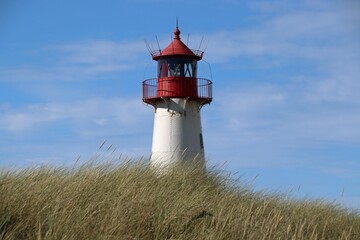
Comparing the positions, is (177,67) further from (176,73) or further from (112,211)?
(112,211)

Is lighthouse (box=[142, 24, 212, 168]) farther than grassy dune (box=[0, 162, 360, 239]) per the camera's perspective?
Yes

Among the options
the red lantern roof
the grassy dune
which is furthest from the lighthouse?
the grassy dune

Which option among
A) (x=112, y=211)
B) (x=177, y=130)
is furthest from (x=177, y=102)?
(x=112, y=211)

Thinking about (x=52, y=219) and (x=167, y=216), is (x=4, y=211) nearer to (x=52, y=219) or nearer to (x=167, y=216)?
(x=52, y=219)

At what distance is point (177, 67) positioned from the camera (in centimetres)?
1354

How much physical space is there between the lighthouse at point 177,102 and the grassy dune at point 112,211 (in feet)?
24.8

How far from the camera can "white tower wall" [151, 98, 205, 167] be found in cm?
1355

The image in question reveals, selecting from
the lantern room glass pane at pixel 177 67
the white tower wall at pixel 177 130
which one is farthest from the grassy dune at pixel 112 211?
the lantern room glass pane at pixel 177 67

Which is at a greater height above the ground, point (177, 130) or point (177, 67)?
point (177, 67)

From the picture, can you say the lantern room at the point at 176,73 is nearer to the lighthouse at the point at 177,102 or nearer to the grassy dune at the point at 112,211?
the lighthouse at the point at 177,102

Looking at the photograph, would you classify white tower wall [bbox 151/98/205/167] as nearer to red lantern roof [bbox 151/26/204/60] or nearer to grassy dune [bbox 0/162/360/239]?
red lantern roof [bbox 151/26/204/60]

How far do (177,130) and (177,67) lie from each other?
5.19ft

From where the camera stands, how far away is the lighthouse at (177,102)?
44.4 feet

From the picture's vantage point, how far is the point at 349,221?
303 inches
